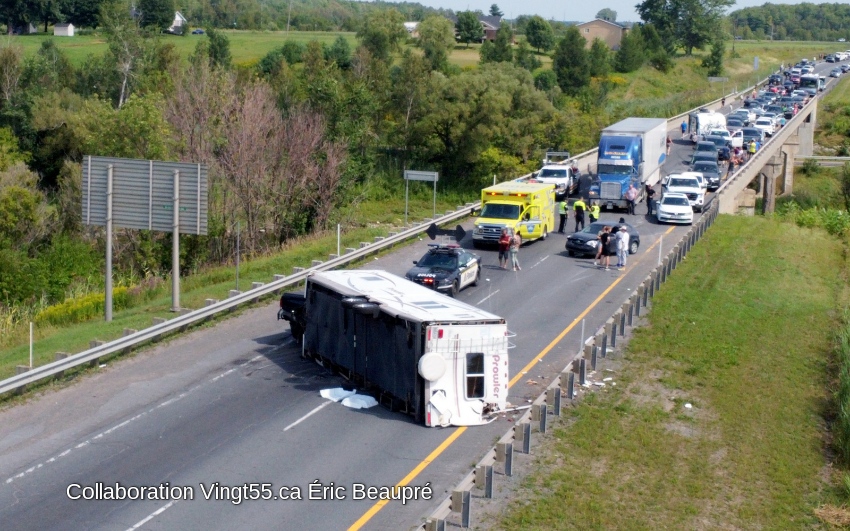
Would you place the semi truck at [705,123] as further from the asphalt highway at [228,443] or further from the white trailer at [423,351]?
the white trailer at [423,351]

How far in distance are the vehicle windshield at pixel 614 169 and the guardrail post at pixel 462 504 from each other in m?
32.7

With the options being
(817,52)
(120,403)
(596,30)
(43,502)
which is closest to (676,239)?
(120,403)

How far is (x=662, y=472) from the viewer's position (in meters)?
17.4

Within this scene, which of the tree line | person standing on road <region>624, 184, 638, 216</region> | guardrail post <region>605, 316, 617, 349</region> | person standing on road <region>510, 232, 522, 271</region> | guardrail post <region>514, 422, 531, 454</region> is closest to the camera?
guardrail post <region>514, 422, 531, 454</region>

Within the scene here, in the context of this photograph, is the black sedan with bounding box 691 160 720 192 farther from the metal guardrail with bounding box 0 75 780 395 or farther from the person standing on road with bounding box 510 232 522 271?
the person standing on road with bounding box 510 232 522 271

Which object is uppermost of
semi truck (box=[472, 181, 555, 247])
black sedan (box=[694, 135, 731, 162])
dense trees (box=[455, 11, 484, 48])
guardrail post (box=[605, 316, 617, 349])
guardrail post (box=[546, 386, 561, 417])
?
dense trees (box=[455, 11, 484, 48])

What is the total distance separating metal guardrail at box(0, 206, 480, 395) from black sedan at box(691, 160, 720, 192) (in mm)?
22426

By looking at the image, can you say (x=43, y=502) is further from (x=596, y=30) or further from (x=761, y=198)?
(x=596, y=30)

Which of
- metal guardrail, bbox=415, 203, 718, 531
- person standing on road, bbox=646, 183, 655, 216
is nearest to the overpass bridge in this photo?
person standing on road, bbox=646, 183, 655, 216

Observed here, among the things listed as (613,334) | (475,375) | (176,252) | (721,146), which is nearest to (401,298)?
(475,375)

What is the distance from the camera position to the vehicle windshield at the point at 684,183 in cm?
4725

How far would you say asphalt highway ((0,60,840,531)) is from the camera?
15.2 m

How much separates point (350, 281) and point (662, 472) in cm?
767

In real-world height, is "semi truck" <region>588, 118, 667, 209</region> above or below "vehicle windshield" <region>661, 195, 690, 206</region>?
above
